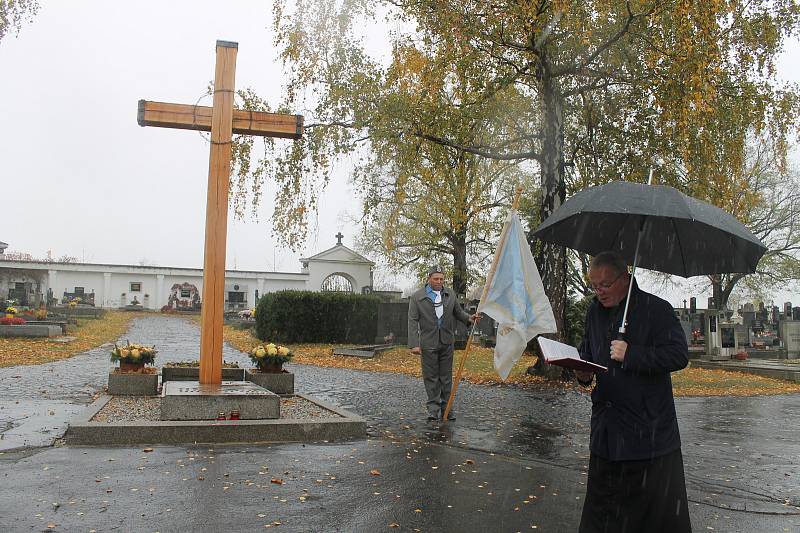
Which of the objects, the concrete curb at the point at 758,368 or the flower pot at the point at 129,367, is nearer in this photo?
the flower pot at the point at 129,367

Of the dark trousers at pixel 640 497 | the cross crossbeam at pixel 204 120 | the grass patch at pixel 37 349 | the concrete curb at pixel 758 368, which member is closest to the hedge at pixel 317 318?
the grass patch at pixel 37 349

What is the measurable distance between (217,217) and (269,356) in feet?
8.47

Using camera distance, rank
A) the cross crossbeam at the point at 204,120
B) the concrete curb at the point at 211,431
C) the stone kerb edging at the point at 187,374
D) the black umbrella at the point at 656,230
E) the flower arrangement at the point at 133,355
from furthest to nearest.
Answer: the stone kerb edging at the point at 187,374 < the flower arrangement at the point at 133,355 < the cross crossbeam at the point at 204,120 < the concrete curb at the point at 211,431 < the black umbrella at the point at 656,230

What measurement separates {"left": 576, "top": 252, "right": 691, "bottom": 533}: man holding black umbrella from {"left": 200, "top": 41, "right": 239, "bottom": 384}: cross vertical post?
604 cm

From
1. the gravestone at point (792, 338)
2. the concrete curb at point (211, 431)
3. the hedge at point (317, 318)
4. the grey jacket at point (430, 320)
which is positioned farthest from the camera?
the hedge at point (317, 318)

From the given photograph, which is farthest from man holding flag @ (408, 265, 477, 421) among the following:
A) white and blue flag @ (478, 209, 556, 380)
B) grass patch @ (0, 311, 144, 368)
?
grass patch @ (0, 311, 144, 368)

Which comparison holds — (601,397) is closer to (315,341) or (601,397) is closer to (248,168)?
(248,168)

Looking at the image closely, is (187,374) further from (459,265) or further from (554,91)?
(459,265)

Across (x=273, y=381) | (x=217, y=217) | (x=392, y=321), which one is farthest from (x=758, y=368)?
(x=217, y=217)

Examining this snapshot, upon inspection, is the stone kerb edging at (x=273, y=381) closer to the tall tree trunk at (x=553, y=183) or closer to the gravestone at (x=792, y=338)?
the tall tree trunk at (x=553, y=183)

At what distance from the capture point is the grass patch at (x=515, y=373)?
14.4 m

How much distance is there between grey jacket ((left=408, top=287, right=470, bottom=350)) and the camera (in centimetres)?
920

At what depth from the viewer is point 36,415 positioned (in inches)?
337

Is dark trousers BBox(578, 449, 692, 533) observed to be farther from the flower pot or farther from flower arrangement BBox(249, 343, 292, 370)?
the flower pot
